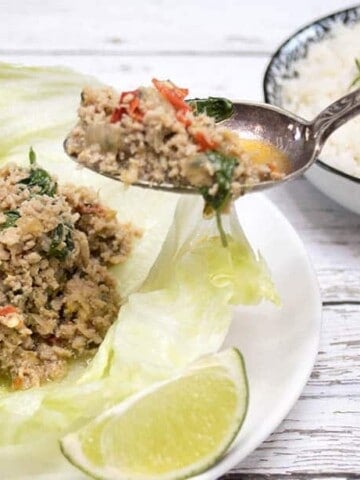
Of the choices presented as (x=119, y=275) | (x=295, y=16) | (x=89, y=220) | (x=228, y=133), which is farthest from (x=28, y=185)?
(x=295, y=16)

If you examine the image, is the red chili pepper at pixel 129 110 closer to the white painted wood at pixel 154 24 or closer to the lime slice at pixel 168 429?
the lime slice at pixel 168 429

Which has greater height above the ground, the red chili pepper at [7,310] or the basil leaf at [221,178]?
the basil leaf at [221,178]

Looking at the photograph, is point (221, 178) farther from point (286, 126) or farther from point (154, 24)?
point (154, 24)

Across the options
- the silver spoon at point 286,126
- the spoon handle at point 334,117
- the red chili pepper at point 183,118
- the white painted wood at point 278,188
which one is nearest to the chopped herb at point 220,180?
the red chili pepper at point 183,118

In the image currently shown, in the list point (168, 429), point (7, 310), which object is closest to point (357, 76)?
point (7, 310)

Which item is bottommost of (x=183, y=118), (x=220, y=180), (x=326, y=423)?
(x=326, y=423)

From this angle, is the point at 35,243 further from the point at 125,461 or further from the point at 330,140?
the point at 330,140
